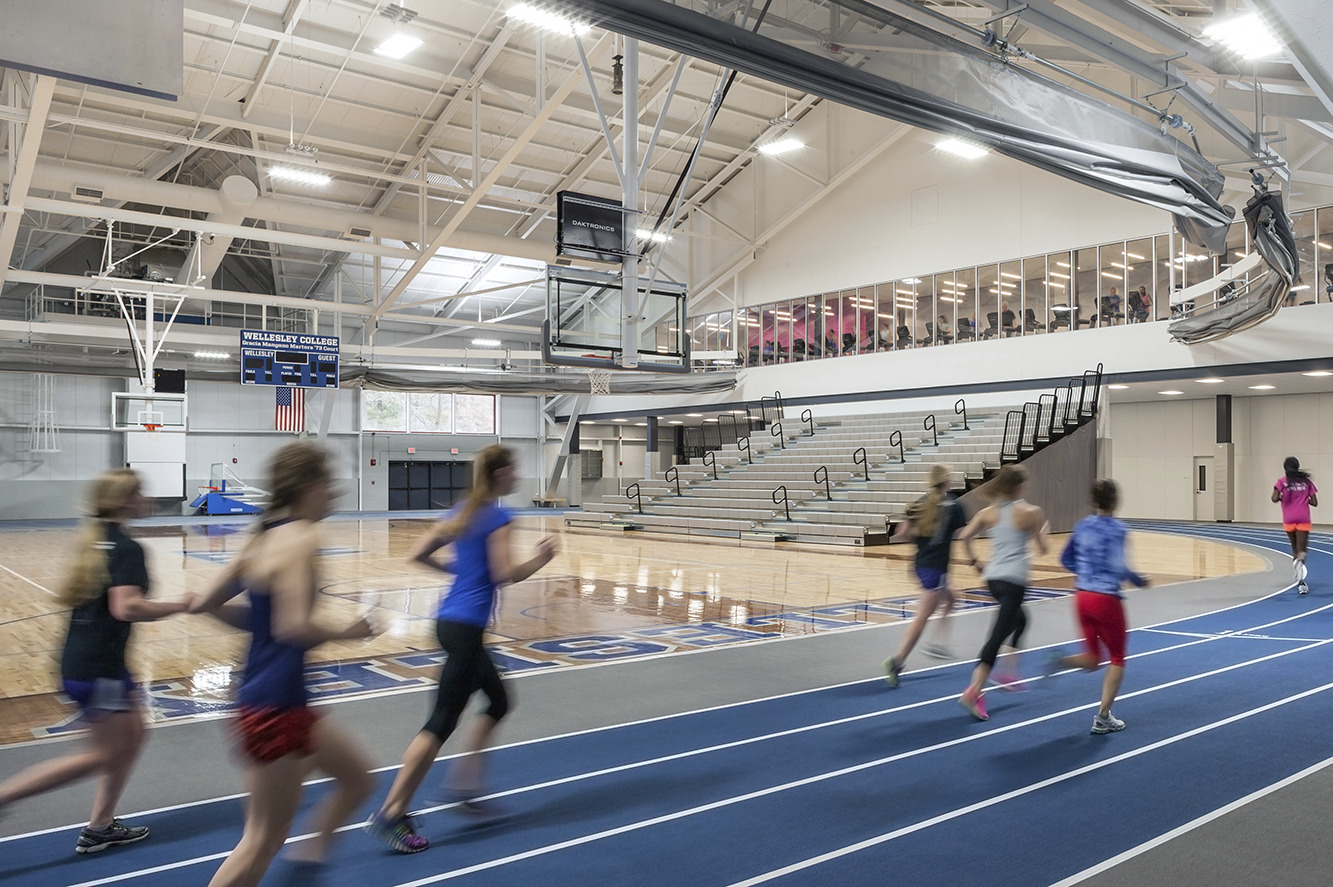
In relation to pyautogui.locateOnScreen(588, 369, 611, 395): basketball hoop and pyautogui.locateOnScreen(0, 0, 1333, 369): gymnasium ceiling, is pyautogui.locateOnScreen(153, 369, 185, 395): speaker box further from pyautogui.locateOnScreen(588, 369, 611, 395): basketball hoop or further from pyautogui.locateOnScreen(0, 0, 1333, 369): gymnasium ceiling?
pyautogui.locateOnScreen(588, 369, 611, 395): basketball hoop

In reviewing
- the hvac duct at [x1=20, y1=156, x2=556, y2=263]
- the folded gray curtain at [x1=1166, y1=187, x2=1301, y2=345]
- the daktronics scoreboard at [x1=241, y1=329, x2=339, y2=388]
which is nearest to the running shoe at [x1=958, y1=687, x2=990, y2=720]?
the folded gray curtain at [x1=1166, y1=187, x2=1301, y2=345]

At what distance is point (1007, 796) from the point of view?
4.79 metres

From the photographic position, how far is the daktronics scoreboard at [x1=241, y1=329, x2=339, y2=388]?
A: 1013 inches

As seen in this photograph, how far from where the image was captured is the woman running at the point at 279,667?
2.93m

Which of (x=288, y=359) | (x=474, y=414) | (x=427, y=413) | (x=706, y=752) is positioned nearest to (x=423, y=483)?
(x=427, y=413)

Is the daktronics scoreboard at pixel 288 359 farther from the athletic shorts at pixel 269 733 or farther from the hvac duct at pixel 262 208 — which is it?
the athletic shorts at pixel 269 733

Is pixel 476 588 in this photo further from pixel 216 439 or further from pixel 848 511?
pixel 216 439

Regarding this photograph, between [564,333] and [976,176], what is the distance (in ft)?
48.4

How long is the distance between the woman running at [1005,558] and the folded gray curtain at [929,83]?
2775mm

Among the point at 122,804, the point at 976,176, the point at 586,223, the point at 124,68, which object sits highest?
the point at 976,176

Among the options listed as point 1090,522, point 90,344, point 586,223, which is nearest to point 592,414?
point 90,344

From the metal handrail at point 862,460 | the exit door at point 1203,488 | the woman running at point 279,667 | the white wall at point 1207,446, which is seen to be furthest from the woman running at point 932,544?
the exit door at point 1203,488

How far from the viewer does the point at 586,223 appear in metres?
17.9

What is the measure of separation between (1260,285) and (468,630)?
58.3ft
